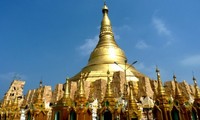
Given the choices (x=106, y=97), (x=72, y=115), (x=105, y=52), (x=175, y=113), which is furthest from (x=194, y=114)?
(x=105, y=52)

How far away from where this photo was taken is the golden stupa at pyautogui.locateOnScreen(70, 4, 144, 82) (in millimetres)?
44000

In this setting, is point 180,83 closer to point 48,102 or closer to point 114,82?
point 114,82

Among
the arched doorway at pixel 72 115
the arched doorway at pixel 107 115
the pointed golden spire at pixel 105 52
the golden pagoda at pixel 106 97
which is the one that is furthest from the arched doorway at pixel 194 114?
the pointed golden spire at pixel 105 52

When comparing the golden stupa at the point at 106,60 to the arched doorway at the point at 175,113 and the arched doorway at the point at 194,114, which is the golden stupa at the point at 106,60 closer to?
the arched doorway at the point at 194,114

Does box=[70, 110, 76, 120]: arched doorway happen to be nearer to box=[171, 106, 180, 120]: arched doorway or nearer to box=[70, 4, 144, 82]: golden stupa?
box=[171, 106, 180, 120]: arched doorway

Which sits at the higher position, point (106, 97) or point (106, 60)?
point (106, 60)

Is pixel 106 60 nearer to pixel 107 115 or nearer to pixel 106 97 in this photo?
pixel 106 97

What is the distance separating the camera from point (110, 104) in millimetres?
24344

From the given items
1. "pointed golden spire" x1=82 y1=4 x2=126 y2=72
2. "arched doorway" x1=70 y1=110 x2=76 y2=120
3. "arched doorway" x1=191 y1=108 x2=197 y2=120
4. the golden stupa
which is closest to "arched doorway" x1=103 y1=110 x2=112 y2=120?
"arched doorway" x1=70 y1=110 x2=76 y2=120

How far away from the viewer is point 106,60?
155 feet

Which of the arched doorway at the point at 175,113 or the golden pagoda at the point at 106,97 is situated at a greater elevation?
the golden pagoda at the point at 106,97

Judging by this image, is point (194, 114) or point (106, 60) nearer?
point (194, 114)

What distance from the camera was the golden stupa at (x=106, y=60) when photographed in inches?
1732

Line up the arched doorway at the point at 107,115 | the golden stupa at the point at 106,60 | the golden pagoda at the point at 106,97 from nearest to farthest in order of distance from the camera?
1. the arched doorway at the point at 107,115
2. the golden pagoda at the point at 106,97
3. the golden stupa at the point at 106,60
